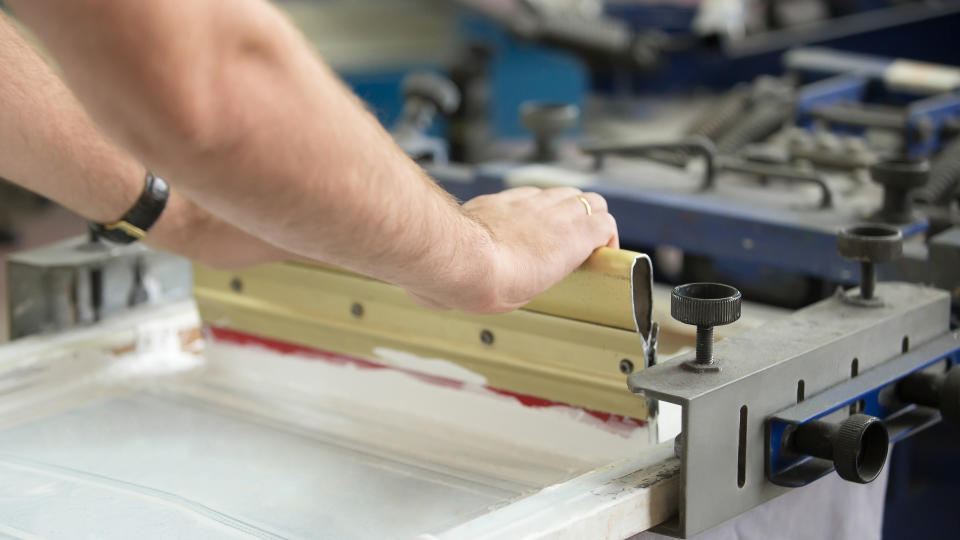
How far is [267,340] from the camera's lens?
4.15ft

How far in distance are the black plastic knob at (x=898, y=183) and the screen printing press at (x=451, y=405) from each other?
0.67 ft

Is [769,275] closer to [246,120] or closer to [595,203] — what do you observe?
[595,203]

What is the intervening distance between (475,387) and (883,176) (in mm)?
553

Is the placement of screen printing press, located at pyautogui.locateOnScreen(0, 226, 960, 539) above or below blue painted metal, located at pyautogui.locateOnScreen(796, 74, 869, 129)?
below

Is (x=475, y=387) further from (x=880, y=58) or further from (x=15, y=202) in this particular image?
(x=15, y=202)

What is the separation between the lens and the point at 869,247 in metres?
1.00

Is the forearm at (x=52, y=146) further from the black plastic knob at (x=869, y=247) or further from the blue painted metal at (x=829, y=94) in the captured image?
the blue painted metal at (x=829, y=94)

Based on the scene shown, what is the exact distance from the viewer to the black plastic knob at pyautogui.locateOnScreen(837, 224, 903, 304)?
3.25 ft

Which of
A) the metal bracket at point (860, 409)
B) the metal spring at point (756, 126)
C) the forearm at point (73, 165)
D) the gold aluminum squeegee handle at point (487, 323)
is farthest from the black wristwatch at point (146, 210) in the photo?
the metal spring at point (756, 126)

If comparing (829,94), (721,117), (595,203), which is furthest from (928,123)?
(595,203)

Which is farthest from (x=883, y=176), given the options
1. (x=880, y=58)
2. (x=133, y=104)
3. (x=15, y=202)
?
(x=15, y=202)

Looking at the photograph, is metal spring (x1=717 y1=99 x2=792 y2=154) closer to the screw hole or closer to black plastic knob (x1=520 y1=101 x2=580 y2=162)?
black plastic knob (x1=520 y1=101 x2=580 y2=162)

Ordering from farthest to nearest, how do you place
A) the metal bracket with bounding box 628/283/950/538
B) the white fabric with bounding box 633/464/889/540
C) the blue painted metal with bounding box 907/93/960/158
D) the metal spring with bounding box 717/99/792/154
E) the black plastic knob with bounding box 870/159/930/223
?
the metal spring with bounding box 717/99/792/154 < the blue painted metal with bounding box 907/93/960/158 < the black plastic knob with bounding box 870/159/930/223 < the white fabric with bounding box 633/464/889/540 < the metal bracket with bounding box 628/283/950/538

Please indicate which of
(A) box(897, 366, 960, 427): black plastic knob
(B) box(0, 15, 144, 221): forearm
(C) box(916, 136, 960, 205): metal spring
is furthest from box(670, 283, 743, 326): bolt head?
(C) box(916, 136, 960, 205): metal spring
